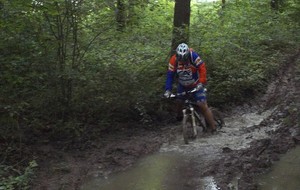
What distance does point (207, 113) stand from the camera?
941 centimetres

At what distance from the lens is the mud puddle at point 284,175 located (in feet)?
19.4

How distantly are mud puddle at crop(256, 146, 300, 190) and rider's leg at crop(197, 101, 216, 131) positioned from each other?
260 centimetres

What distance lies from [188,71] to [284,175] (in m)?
3.60

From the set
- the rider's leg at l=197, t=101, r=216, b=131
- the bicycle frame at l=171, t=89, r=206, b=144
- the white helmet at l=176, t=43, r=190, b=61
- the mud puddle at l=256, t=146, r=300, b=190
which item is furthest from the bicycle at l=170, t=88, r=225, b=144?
the mud puddle at l=256, t=146, r=300, b=190

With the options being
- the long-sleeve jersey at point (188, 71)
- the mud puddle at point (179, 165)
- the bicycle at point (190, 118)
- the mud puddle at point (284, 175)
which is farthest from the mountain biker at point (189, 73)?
the mud puddle at point (284, 175)

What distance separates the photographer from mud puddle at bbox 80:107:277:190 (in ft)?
21.7

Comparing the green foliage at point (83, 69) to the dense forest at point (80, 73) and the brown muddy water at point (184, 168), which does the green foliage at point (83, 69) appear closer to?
the dense forest at point (80, 73)

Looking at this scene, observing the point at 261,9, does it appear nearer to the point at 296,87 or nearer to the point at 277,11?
the point at 277,11

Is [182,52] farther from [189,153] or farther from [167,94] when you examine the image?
[189,153]

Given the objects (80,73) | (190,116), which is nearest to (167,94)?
(190,116)

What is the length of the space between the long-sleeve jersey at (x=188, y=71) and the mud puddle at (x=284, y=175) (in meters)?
2.74

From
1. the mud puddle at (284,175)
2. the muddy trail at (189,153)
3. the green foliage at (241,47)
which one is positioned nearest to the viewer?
the mud puddle at (284,175)

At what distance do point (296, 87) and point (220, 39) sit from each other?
2.99 meters

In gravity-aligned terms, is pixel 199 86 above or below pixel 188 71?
below
